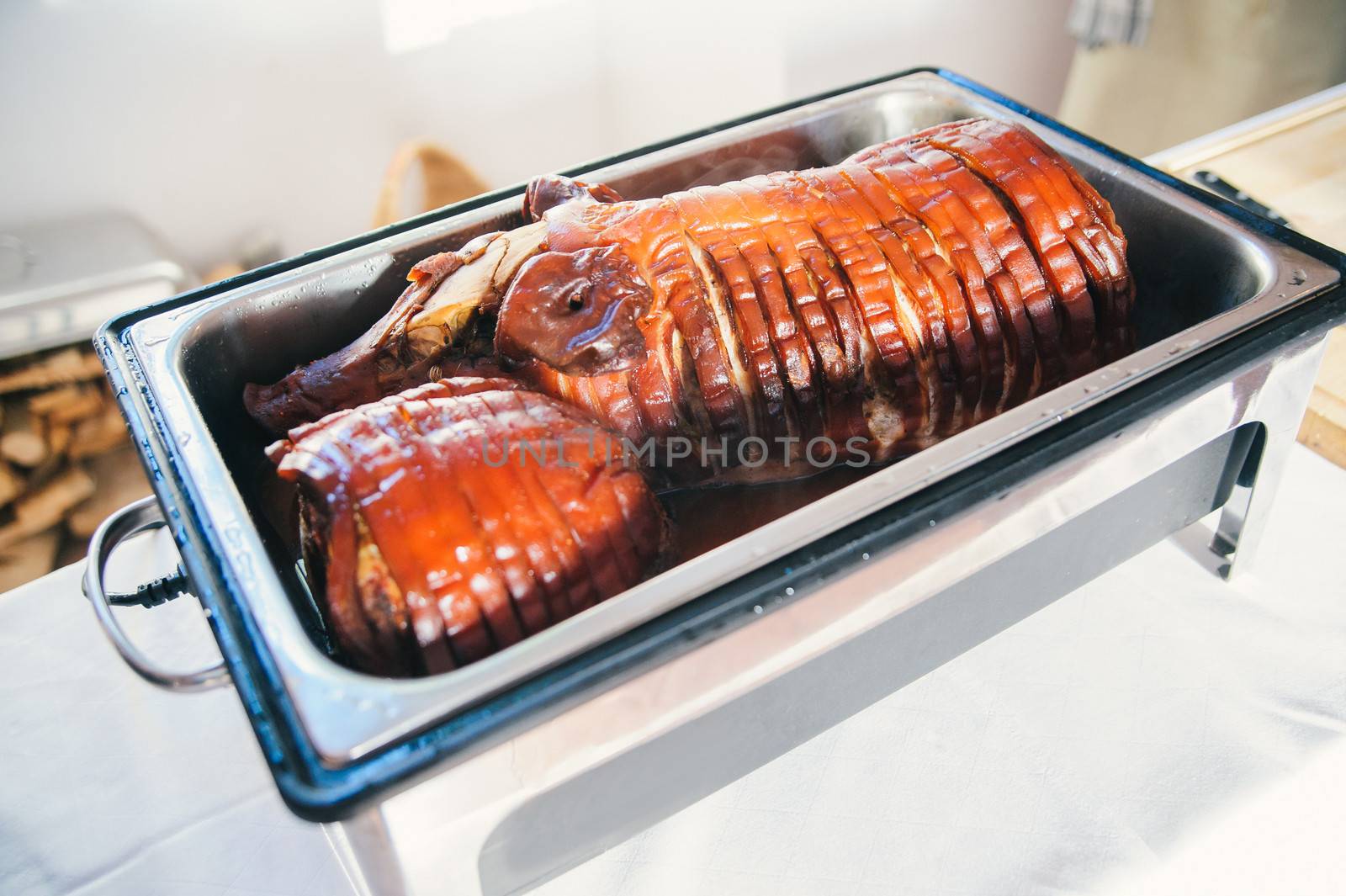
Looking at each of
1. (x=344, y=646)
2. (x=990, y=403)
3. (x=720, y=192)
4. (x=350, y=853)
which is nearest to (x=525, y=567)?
(x=344, y=646)

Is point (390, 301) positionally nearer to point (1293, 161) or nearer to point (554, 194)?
point (554, 194)

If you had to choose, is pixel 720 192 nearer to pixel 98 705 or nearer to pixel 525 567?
pixel 525 567

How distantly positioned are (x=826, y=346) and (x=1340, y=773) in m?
0.87

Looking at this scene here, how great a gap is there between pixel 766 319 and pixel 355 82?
83.0 inches

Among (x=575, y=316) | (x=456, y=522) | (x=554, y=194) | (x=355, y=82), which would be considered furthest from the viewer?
(x=355, y=82)

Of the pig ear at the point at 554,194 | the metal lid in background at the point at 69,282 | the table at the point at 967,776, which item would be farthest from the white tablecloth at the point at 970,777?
the metal lid in background at the point at 69,282

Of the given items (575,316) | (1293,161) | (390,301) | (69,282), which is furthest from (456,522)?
(1293,161)

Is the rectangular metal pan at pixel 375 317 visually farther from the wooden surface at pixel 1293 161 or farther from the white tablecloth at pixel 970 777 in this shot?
the wooden surface at pixel 1293 161

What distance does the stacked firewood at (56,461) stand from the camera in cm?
251

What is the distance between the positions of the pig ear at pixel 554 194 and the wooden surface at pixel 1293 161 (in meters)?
1.39

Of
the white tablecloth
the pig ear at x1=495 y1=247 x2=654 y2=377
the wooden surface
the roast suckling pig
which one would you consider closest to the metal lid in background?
the white tablecloth

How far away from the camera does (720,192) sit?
1.34m

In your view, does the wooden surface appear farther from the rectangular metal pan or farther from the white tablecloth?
the white tablecloth

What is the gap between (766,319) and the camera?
1.24 meters
